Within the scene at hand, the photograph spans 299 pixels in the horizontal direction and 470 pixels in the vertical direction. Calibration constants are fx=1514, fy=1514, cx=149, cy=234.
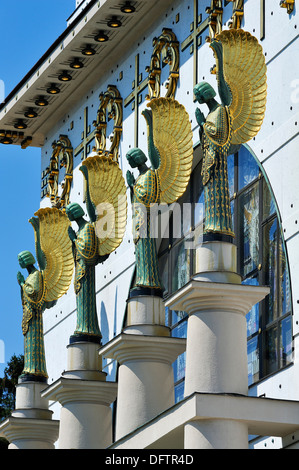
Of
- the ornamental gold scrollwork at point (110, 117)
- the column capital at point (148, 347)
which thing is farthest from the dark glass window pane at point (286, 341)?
the ornamental gold scrollwork at point (110, 117)

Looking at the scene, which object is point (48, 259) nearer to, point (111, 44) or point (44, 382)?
point (44, 382)

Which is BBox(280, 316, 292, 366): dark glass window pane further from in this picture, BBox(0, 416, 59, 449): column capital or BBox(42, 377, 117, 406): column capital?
BBox(0, 416, 59, 449): column capital

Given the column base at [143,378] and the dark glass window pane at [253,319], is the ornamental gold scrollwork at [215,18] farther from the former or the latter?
the column base at [143,378]

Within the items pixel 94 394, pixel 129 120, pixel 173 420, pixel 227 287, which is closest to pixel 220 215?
pixel 227 287

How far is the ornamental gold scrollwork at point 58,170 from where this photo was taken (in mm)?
25734

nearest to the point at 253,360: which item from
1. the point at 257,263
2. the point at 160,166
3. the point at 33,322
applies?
the point at 257,263

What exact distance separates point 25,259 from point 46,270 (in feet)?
1.25

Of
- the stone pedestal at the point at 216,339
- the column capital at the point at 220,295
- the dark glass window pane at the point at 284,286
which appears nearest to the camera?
the stone pedestal at the point at 216,339

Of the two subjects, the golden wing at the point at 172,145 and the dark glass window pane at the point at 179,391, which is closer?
the golden wing at the point at 172,145

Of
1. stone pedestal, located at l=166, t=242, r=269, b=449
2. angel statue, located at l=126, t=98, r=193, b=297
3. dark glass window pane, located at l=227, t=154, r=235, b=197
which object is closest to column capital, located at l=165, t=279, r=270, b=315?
stone pedestal, located at l=166, t=242, r=269, b=449

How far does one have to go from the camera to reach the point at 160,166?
63.8 ft

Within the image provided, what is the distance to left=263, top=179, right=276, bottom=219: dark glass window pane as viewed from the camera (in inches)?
733

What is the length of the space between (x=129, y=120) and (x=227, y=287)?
7.47 metres

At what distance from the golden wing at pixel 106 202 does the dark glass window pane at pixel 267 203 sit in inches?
134
